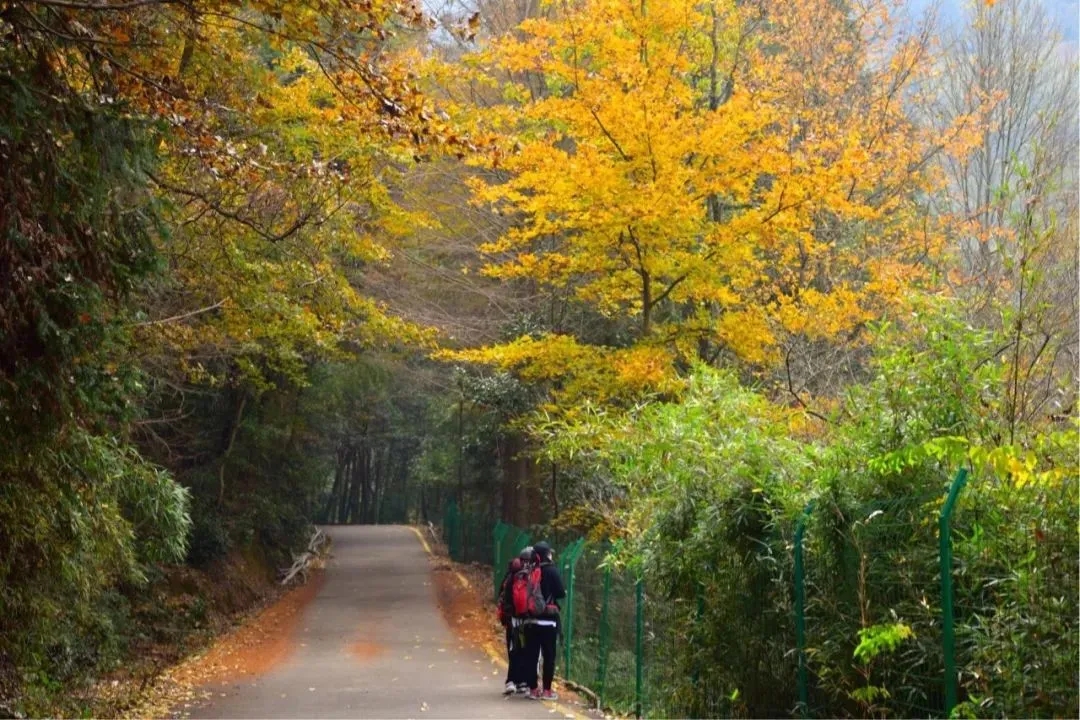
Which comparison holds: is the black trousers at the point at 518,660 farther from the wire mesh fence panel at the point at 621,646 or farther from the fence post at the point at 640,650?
the fence post at the point at 640,650

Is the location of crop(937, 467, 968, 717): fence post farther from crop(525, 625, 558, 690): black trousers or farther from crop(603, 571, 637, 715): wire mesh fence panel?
crop(525, 625, 558, 690): black trousers

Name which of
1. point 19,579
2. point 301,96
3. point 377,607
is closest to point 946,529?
point 19,579

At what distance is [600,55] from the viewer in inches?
624

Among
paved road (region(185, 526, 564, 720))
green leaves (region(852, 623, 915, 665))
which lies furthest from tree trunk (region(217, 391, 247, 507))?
green leaves (region(852, 623, 915, 665))

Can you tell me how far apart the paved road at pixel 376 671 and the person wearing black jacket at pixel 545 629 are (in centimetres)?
30

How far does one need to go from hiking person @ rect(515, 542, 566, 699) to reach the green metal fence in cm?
199

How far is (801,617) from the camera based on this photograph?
7133 millimetres

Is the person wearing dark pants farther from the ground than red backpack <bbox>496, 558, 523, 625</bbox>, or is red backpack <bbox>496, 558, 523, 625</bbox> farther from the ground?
red backpack <bbox>496, 558, 523, 625</bbox>

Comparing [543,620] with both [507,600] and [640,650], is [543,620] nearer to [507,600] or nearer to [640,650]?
[507,600]

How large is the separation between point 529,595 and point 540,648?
2.31ft

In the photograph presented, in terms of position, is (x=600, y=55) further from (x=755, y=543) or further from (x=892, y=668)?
(x=892, y=668)

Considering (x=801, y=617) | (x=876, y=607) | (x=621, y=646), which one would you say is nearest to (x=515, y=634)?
(x=621, y=646)

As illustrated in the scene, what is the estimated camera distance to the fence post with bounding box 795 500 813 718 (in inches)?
278

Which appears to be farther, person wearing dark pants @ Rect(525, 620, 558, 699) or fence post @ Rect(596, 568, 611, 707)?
fence post @ Rect(596, 568, 611, 707)
